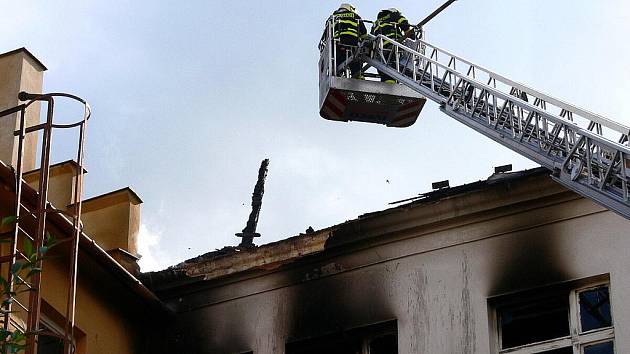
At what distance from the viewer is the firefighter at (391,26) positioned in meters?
Result: 15.5

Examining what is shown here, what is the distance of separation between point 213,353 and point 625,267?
4422 millimetres

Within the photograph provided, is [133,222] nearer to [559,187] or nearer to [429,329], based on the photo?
[429,329]

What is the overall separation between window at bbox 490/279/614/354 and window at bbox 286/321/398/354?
112 centimetres

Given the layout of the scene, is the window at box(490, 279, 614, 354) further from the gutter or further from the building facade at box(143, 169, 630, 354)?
the gutter

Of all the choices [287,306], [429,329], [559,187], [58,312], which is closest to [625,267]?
[559,187]

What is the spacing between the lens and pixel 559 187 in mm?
12602

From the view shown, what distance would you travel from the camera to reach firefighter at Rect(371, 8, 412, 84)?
1546 cm

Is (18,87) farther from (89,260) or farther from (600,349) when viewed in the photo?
(600,349)

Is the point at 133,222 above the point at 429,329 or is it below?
above

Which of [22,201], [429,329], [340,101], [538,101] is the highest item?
[340,101]

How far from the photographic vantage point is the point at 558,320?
12.4 metres

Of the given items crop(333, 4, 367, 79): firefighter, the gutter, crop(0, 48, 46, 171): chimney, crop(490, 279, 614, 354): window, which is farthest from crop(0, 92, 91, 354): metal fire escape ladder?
crop(333, 4, 367, 79): firefighter

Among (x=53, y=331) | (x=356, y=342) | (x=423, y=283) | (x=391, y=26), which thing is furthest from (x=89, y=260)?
(x=391, y=26)

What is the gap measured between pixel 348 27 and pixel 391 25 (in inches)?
24.6
